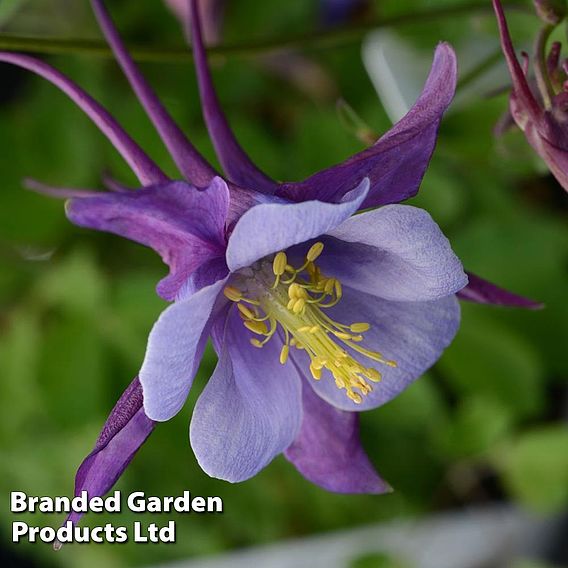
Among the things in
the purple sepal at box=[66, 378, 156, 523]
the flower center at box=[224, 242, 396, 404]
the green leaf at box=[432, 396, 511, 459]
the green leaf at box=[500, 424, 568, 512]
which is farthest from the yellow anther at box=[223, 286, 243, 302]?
the green leaf at box=[500, 424, 568, 512]

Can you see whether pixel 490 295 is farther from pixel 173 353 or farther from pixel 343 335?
pixel 173 353

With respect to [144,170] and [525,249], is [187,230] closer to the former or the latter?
[144,170]

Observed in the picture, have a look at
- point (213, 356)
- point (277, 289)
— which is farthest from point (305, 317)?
point (213, 356)

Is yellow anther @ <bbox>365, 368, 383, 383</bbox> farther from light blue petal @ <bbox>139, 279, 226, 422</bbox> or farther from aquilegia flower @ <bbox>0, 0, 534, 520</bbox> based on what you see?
light blue petal @ <bbox>139, 279, 226, 422</bbox>

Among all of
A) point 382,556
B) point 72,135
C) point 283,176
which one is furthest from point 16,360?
point 382,556

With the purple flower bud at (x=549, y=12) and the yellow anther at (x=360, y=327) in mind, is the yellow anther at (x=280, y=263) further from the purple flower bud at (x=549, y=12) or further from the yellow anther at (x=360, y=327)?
the purple flower bud at (x=549, y=12)

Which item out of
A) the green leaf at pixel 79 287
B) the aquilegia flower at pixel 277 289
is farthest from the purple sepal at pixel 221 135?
the green leaf at pixel 79 287
